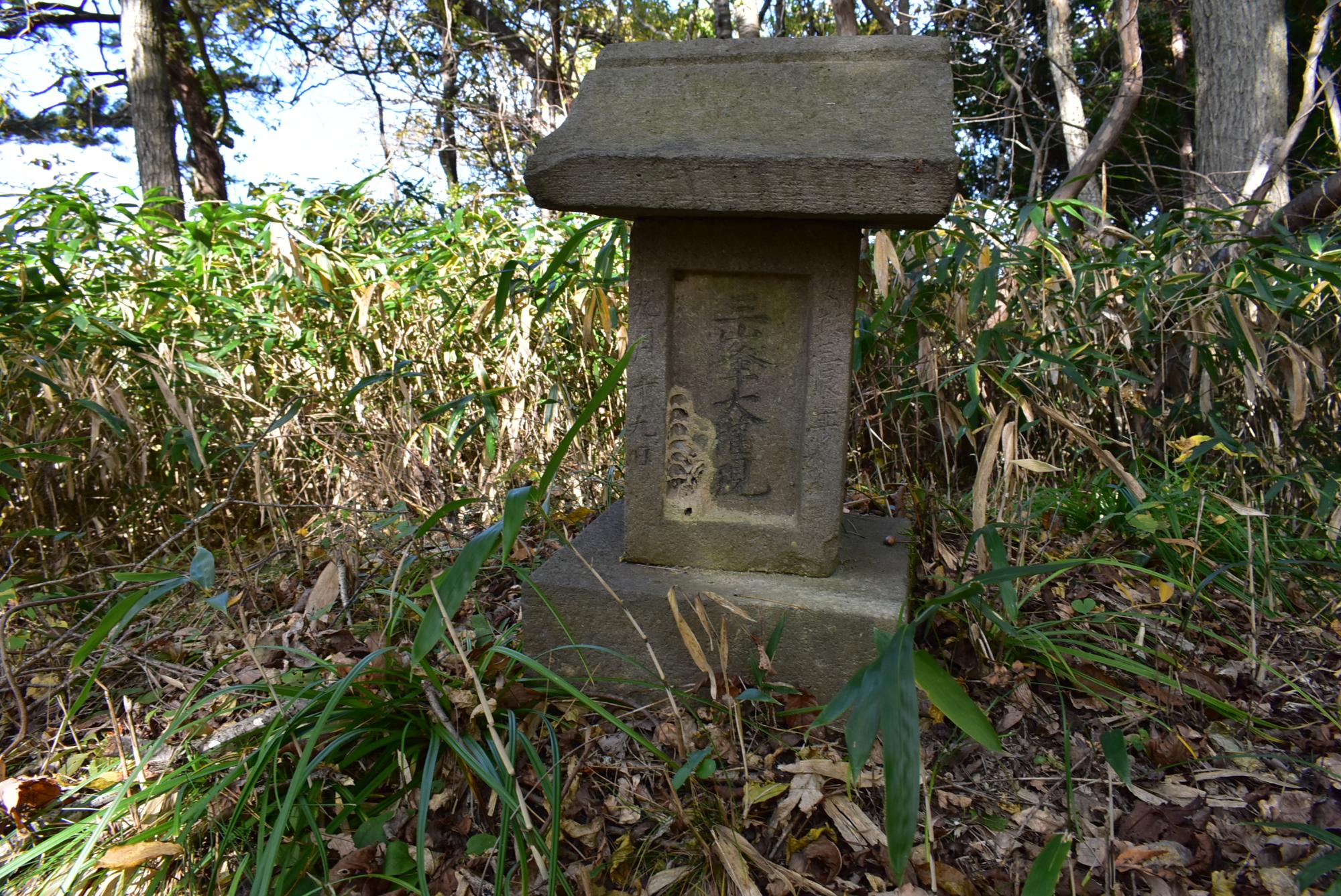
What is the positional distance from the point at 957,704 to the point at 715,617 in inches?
32.2

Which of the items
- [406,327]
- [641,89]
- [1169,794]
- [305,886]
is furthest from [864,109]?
[406,327]

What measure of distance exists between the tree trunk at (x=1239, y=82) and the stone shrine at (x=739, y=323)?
11.4 ft

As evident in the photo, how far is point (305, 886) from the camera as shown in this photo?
127 centimetres

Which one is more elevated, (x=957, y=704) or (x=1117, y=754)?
Result: (x=957, y=704)

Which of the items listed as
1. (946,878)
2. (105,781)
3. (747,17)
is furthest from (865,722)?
(747,17)

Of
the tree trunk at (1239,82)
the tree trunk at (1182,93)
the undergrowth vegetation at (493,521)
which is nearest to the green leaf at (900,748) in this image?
the undergrowth vegetation at (493,521)

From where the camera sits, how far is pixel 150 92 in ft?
20.7

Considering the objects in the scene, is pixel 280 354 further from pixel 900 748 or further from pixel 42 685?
pixel 900 748

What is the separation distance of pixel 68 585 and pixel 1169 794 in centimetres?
291

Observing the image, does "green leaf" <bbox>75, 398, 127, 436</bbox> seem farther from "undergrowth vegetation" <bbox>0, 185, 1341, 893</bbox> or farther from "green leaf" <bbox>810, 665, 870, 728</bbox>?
"green leaf" <bbox>810, 665, 870, 728</bbox>

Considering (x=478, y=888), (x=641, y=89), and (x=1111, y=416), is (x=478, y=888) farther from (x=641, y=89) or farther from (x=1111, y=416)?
(x=1111, y=416)

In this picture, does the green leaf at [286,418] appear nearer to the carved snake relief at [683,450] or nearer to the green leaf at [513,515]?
the carved snake relief at [683,450]

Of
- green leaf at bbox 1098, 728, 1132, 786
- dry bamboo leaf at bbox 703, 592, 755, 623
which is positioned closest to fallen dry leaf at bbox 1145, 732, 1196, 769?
green leaf at bbox 1098, 728, 1132, 786

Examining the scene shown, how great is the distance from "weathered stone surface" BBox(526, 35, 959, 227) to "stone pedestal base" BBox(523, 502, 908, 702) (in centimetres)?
78
